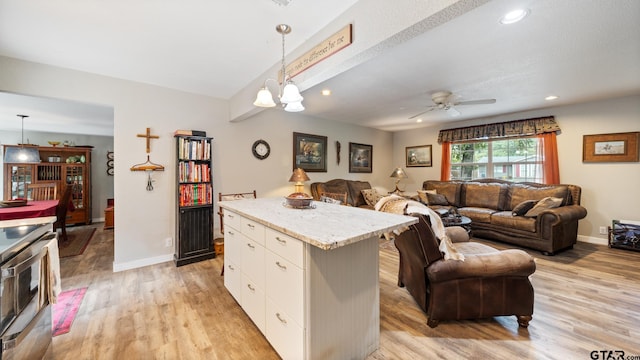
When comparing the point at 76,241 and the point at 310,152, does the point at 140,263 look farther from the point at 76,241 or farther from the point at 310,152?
the point at 310,152

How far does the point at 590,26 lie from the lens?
1.90 metres

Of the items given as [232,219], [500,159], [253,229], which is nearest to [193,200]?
[232,219]

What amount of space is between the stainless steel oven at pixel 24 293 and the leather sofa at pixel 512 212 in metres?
5.29

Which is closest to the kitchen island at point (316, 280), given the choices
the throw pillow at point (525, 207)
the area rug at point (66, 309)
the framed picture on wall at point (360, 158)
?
the area rug at point (66, 309)

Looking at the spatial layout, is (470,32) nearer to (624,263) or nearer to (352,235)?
(352,235)

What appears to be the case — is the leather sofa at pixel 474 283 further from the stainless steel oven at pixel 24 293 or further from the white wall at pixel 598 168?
the white wall at pixel 598 168

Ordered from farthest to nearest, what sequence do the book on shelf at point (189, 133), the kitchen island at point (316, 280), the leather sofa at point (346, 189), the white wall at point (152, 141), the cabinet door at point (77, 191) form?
1. the cabinet door at point (77, 191)
2. the leather sofa at point (346, 189)
3. the book on shelf at point (189, 133)
4. the white wall at point (152, 141)
5. the kitchen island at point (316, 280)

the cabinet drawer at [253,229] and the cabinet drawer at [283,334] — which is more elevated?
the cabinet drawer at [253,229]

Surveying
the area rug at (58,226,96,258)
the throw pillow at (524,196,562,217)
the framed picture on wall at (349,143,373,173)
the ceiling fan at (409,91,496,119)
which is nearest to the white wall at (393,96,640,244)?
the throw pillow at (524,196,562,217)

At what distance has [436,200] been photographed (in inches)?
204

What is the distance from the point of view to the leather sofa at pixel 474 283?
1.84 meters

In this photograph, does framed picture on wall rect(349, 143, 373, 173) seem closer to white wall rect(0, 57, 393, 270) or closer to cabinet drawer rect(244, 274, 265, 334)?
white wall rect(0, 57, 393, 270)

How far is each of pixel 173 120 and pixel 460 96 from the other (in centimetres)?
427

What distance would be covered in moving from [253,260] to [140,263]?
233 centimetres
